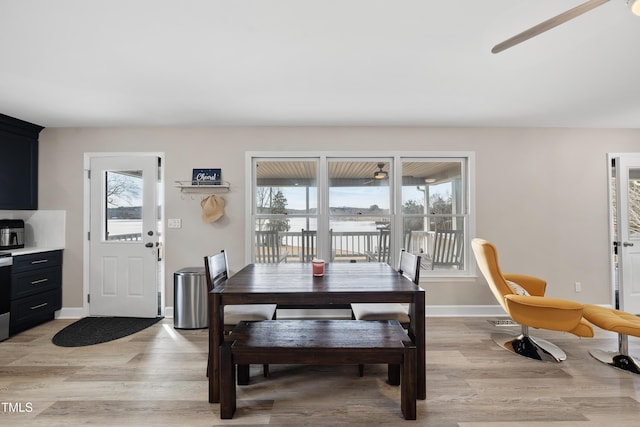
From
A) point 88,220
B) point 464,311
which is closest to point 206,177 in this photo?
point 88,220

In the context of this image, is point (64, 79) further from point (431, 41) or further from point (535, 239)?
point (535, 239)

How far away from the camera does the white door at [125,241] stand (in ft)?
12.7

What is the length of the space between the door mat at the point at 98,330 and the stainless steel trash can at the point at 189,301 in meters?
0.44

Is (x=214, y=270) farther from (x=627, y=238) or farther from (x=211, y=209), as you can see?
(x=627, y=238)

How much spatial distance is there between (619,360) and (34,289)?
5716 millimetres

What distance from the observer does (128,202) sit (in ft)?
12.9

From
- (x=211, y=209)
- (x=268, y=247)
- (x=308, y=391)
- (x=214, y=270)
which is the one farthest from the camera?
(x=268, y=247)

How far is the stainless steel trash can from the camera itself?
3.49 meters

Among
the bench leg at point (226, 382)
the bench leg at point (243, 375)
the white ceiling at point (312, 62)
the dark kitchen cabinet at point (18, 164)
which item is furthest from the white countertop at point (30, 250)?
the bench leg at point (226, 382)

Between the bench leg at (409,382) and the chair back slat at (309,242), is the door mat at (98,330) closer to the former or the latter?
the chair back slat at (309,242)

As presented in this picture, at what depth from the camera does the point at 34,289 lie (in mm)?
3492

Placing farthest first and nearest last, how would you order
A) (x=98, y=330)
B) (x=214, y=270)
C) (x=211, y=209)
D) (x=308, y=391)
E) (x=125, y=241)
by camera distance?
(x=125, y=241) < (x=211, y=209) < (x=98, y=330) < (x=214, y=270) < (x=308, y=391)

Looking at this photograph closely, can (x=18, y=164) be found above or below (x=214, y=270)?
above

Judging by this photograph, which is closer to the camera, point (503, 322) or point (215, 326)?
point (215, 326)
